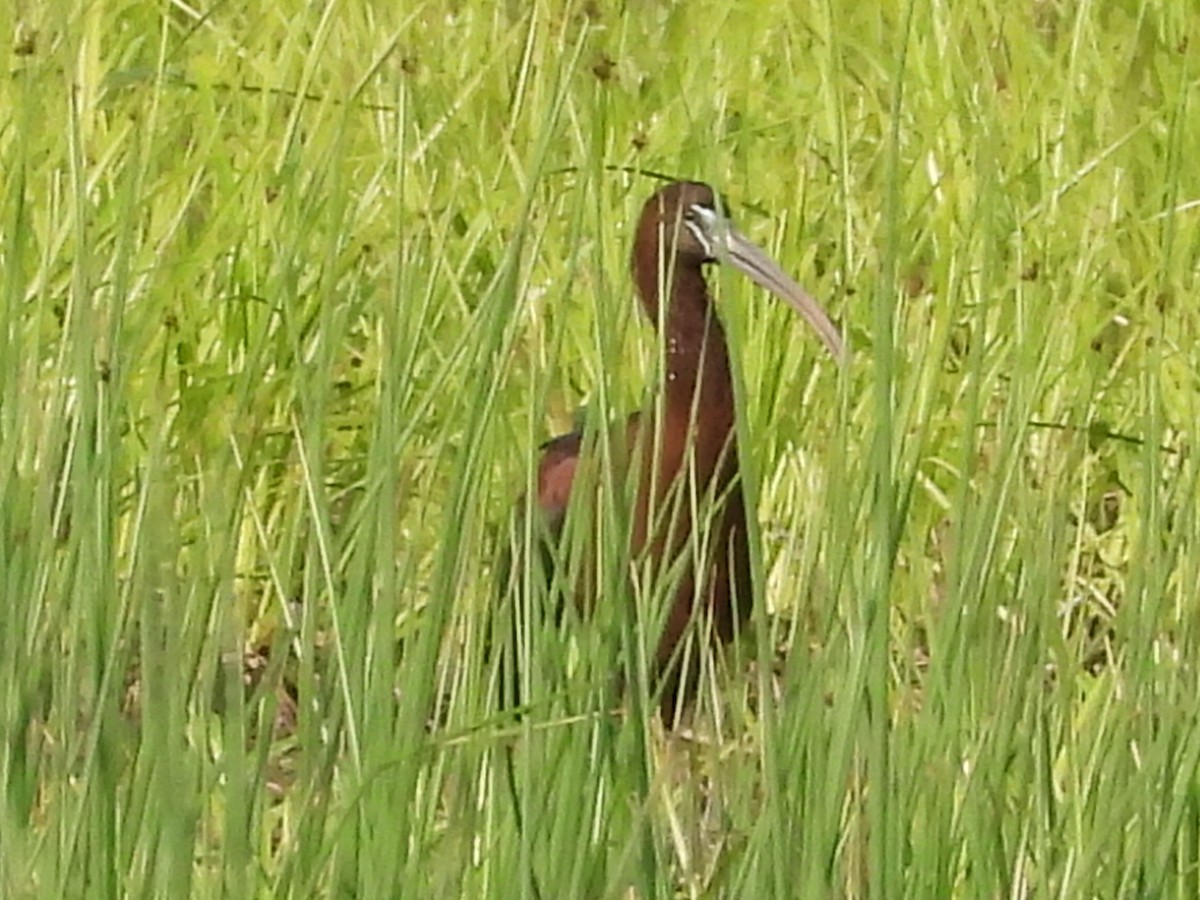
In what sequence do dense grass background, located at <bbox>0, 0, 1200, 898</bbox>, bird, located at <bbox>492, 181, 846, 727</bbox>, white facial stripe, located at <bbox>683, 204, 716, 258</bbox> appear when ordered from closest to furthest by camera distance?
dense grass background, located at <bbox>0, 0, 1200, 898</bbox>, bird, located at <bbox>492, 181, 846, 727</bbox>, white facial stripe, located at <bbox>683, 204, 716, 258</bbox>

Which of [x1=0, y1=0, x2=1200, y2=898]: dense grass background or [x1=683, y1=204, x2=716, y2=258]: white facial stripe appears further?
[x1=683, y1=204, x2=716, y2=258]: white facial stripe

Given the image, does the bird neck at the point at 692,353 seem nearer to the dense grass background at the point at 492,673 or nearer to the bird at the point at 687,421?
the bird at the point at 687,421

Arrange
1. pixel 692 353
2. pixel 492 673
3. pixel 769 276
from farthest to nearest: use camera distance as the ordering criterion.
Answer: pixel 692 353, pixel 769 276, pixel 492 673

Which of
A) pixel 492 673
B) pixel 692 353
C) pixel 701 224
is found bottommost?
pixel 492 673

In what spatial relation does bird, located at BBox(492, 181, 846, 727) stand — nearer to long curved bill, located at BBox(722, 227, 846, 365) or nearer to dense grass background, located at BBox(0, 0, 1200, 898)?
long curved bill, located at BBox(722, 227, 846, 365)

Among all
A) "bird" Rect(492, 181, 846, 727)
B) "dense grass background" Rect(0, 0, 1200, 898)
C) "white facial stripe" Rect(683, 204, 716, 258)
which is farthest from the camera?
"white facial stripe" Rect(683, 204, 716, 258)

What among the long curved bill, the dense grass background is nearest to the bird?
the long curved bill

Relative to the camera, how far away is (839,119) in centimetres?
138

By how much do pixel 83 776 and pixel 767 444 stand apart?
3.84 feet

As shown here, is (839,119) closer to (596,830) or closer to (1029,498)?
(1029,498)

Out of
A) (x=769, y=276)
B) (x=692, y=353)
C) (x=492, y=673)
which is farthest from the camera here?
(x=692, y=353)

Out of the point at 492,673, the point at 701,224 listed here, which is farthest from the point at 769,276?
the point at 492,673

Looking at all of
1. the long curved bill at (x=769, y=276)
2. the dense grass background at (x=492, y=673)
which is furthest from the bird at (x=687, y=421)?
the dense grass background at (x=492, y=673)

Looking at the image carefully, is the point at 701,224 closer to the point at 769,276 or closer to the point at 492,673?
the point at 769,276
